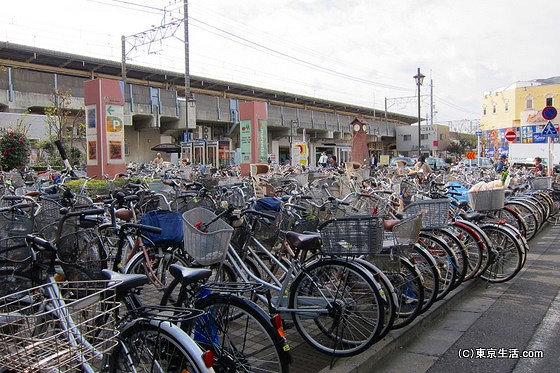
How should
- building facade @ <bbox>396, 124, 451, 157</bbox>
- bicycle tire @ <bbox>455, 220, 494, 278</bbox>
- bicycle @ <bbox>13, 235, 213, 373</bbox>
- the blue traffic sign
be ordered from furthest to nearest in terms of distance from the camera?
building facade @ <bbox>396, 124, 451, 157</bbox> < the blue traffic sign < bicycle tire @ <bbox>455, 220, 494, 278</bbox> < bicycle @ <bbox>13, 235, 213, 373</bbox>

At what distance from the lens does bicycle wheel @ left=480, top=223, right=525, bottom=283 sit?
5.58 m

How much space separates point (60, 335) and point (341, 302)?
6.86 ft

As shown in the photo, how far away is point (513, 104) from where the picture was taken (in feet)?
176

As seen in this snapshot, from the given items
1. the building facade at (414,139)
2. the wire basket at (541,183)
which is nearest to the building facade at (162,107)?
the building facade at (414,139)

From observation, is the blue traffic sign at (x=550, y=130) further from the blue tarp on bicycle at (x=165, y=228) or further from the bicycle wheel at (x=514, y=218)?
the blue tarp on bicycle at (x=165, y=228)

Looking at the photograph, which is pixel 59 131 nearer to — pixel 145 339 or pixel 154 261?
pixel 154 261

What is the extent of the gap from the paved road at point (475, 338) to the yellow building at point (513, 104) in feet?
138

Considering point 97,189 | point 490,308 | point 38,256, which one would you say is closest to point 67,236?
point 38,256

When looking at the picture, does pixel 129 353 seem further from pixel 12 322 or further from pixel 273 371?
pixel 273 371

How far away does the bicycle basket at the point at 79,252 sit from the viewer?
3.21m

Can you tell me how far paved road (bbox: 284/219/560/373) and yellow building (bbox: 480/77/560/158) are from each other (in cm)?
4206

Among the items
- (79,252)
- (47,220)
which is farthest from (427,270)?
(47,220)

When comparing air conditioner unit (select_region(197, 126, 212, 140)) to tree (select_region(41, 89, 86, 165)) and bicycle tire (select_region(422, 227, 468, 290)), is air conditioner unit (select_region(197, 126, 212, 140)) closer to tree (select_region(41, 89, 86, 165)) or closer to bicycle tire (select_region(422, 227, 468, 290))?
tree (select_region(41, 89, 86, 165))

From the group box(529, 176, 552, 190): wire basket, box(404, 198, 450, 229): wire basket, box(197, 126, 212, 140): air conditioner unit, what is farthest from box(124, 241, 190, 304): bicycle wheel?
box(197, 126, 212, 140): air conditioner unit
